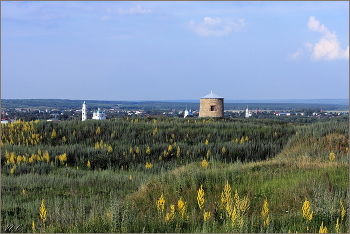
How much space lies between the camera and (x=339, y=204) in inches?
290

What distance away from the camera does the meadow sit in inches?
260

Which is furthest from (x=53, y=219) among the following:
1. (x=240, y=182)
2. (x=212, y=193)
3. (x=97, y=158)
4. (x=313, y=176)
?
(x=97, y=158)

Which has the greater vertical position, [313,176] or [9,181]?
[313,176]

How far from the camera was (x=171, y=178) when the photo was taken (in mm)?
10242

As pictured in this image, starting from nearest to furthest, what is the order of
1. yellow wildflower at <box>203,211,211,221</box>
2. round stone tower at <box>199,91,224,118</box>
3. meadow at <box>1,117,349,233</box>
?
yellow wildflower at <box>203,211,211,221</box> < meadow at <box>1,117,349,233</box> < round stone tower at <box>199,91,224,118</box>

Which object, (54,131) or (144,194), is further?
(54,131)

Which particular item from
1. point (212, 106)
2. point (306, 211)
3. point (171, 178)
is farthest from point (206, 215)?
point (212, 106)

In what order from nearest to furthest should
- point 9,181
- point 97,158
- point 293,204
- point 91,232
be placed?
point 91,232 → point 293,204 → point 9,181 → point 97,158

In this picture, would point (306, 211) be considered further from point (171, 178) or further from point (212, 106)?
point (212, 106)

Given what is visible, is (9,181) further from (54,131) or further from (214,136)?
(214,136)

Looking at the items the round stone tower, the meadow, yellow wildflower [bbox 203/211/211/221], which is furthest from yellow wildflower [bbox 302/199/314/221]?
the round stone tower

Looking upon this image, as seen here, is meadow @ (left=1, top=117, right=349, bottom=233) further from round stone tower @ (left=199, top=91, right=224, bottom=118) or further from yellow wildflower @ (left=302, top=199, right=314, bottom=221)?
round stone tower @ (left=199, top=91, right=224, bottom=118)

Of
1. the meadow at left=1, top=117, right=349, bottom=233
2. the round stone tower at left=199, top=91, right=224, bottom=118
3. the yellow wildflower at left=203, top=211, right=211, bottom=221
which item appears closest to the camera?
the yellow wildflower at left=203, top=211, right=211, bottom=221

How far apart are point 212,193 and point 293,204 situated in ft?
5.60
